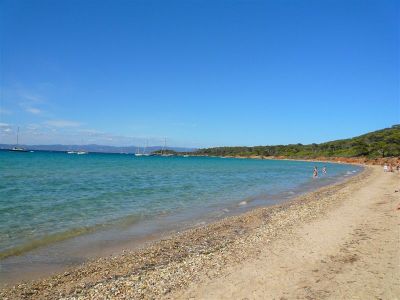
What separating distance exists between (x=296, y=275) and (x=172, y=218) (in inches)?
428

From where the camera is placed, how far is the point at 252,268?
9.29 m

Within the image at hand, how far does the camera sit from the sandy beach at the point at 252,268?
25.6 feet

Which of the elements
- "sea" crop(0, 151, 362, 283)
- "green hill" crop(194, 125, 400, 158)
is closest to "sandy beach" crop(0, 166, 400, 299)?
"sea" crop(0, 151, 362, 283)

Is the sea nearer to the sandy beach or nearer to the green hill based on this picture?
the sandy beach

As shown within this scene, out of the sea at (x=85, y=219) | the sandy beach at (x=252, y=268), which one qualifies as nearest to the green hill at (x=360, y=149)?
the sea at (x=85, y=219)

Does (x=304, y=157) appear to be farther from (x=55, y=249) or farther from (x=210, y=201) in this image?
(x=55, y=249)

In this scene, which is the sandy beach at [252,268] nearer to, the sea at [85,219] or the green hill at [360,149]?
the sea at [85,219]

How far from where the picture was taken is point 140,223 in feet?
56.7

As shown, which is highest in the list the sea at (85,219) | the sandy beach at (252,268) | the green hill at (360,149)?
the green hill at (360,149)

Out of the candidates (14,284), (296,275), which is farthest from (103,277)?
(296,275)

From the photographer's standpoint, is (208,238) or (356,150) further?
(356,150)

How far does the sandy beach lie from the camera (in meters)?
7.79

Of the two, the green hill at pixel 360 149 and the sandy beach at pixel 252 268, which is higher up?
the green hill at pixel 360 149

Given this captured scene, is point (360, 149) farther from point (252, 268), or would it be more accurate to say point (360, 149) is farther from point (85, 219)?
point (252, 268)
